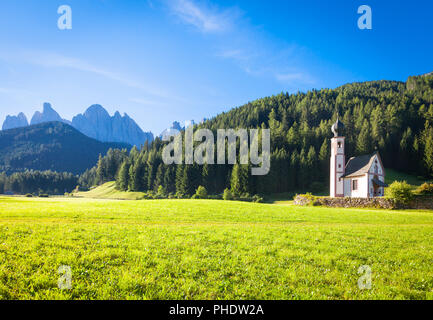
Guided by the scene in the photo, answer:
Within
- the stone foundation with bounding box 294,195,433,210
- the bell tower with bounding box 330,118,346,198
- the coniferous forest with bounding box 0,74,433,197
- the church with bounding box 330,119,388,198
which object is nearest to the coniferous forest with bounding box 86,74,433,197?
the coniferous forest with bounding box 0,74,433,197

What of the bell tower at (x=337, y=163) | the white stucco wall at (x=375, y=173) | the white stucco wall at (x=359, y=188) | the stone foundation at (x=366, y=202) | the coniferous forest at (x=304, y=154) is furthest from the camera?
the coniferous forest at (x=304, y=154)

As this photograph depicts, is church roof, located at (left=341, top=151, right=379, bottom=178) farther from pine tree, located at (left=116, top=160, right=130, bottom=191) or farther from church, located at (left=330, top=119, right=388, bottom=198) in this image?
pine tree, located at (left=116, top=160, right=130, bottom=191)

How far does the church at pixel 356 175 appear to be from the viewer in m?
53.6

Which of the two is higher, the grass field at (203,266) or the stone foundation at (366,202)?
the grass field at (203,266)

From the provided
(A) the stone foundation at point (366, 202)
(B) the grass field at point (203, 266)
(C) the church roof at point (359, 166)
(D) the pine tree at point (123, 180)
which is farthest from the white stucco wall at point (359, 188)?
(D) the pine tree at point (123, 180)

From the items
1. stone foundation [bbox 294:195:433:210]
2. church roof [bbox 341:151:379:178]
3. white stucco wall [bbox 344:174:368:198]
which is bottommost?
stone foundation [bbox 294:195:433:210]

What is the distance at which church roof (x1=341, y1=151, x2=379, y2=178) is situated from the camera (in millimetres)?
54700

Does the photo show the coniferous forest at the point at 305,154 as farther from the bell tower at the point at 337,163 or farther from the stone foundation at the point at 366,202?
the stone foundation at the point at 366,202

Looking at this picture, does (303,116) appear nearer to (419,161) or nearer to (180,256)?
(419,161)

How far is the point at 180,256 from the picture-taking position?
8.90 metres

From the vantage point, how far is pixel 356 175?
55.5 m

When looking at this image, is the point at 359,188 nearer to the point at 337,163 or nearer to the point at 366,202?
the point at 337,163

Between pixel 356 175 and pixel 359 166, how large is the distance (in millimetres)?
3464
